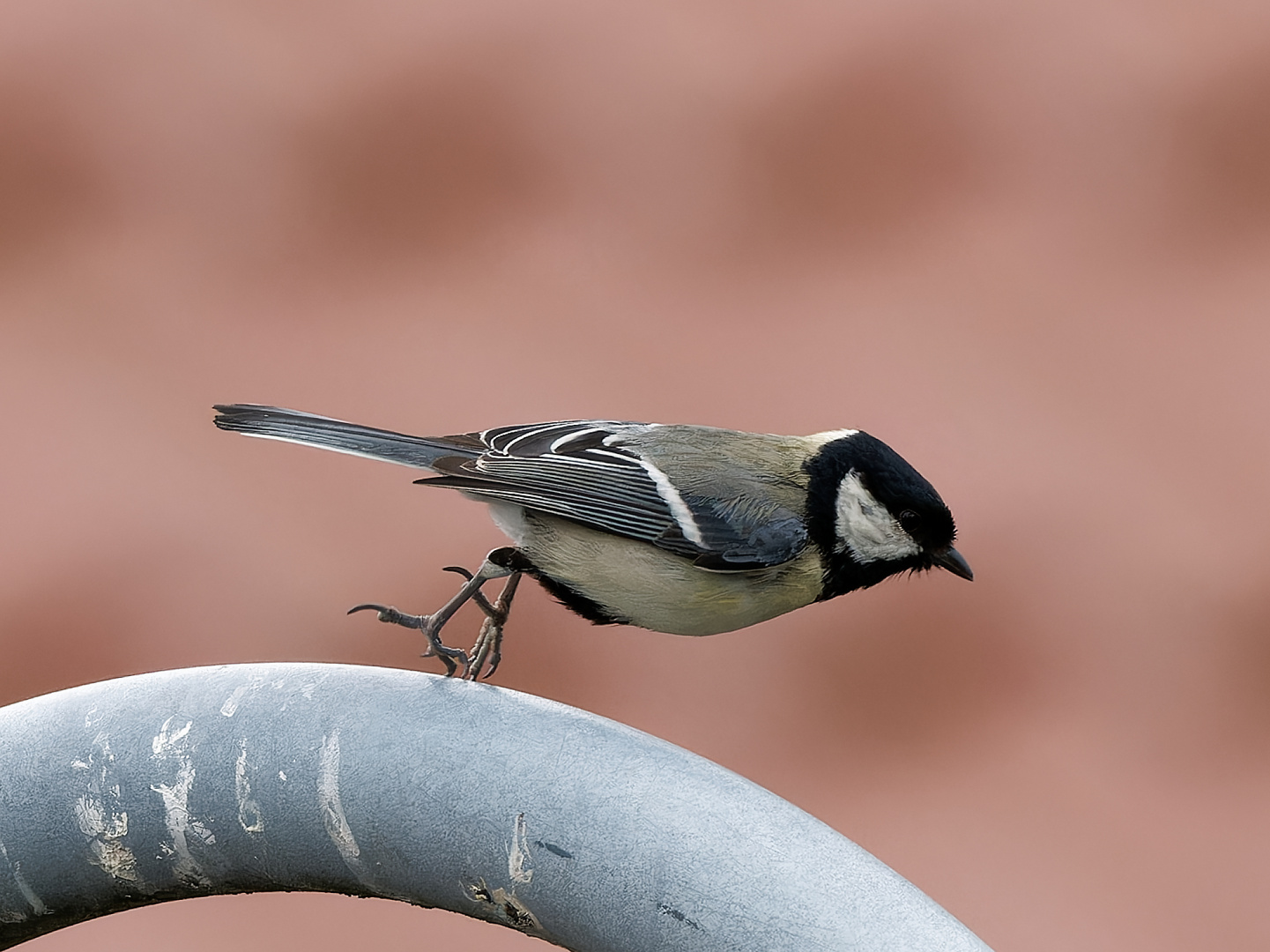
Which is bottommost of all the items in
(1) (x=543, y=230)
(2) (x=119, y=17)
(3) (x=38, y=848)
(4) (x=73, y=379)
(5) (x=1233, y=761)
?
(5) (x=1233, y=761)

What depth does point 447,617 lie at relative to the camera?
1.31 meters

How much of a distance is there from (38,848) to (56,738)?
0.07m

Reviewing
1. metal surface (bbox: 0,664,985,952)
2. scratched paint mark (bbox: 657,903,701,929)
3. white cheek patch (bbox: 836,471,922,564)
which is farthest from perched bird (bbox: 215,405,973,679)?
scratched paint mark (bbox: 657,903,701,929)

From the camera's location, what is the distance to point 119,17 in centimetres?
254

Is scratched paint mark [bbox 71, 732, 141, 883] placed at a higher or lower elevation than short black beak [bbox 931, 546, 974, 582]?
lower

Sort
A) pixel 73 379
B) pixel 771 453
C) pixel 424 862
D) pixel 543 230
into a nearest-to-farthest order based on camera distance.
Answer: pixel 424 862, pixel 771 453, pixel 73 379, pixel 543 230

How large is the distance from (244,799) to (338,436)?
50 cm

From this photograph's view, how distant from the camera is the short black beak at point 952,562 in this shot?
1.53 m

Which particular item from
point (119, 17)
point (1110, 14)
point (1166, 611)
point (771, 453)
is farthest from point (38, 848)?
point (1110, 14)

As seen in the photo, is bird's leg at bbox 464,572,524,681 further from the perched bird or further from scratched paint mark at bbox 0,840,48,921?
scratched paint mark at bbox 0,840,48,921

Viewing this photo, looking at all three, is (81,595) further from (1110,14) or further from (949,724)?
(1110,14)

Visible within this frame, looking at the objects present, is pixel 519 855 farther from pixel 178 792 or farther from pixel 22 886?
pixel 22 886

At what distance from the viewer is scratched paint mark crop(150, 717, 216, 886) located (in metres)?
0.92

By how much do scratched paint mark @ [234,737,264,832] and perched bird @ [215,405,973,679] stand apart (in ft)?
1.19
